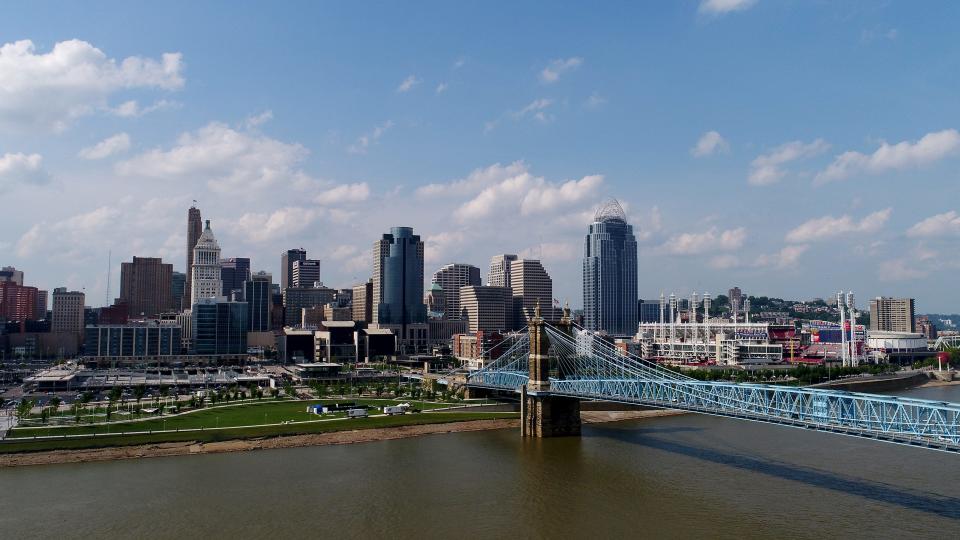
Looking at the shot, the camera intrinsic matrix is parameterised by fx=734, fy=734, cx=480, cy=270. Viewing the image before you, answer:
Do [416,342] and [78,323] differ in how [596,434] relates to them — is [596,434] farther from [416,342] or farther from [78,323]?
[78,323]

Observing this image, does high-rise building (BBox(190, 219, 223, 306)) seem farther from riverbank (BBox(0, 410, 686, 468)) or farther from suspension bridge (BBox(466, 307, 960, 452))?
riverbank (BBox(0, 410, 686, 468))

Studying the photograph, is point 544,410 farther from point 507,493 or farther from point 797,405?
point 797,405

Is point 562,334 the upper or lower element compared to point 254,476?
upper

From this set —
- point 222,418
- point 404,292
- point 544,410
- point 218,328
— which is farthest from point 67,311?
point 544,410

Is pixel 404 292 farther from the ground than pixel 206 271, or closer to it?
closer to it

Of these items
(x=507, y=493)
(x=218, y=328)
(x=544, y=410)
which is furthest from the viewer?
(x=218, y=328)

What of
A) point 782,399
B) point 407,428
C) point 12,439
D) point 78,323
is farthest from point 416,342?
point 782,399

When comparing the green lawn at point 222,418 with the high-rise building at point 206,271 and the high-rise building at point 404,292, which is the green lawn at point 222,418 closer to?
the high-rise building at point 404,292
